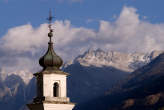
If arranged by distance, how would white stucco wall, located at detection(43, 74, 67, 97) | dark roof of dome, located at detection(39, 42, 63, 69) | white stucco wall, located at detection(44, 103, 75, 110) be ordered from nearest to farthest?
1. white stucco wall, located at detection(44, 103, 75, 110)
2. white stucco wall, located at detection(43, 74, 67, 97)
3. dark roof of dome, located at detection(39, 42, 63, 69)

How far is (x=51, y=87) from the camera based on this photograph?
5166cm

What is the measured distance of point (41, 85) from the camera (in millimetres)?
51688

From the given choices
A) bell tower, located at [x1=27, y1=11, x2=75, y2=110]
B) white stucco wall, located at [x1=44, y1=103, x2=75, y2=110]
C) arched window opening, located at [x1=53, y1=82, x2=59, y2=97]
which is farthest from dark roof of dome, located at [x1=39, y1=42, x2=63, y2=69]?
white stucco wall, located at [x1=44, y1=103, x2=75, y2=110]

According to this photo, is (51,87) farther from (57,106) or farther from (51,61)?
(51,61)

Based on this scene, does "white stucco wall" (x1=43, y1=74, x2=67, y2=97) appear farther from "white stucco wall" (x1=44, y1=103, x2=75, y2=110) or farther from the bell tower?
"white stucco wall" (x1=44, y1=103, x2=75, y2=110)

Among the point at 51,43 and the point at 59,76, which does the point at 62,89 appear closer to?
the point at 59,76

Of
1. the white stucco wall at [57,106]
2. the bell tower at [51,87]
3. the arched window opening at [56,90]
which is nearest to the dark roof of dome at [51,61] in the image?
the bell tower at [51,87]

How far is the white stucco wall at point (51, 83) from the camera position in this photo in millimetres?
51344

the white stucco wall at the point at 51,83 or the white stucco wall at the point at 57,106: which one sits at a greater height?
the white stucco wall at the point at 51,83

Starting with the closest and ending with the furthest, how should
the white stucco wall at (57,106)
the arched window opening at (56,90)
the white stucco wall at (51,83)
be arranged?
1. the white stucco wall at (57,106)
2. the white stucco wall at (51,83)
3. the arched window opening at (56,90)

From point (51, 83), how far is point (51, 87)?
0.34 metres

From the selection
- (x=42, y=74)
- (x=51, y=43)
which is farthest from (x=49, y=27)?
(x=42, y=74)

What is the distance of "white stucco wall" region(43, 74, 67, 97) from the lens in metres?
51.3

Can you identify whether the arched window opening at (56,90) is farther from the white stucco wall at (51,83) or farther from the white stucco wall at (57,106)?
the white stucco wall at (57,106)
